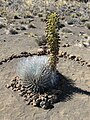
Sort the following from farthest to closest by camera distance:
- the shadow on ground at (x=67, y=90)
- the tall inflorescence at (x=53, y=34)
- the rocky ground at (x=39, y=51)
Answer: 1. the tall inflorescence at (x=53, y=34)
2. the shadow on ground at (x=67, y=90)
3. the rocky ground at (x=39, y=51)

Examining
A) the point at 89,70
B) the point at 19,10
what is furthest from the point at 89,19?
the point at 89,70

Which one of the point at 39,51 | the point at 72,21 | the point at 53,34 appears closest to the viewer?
the point at 53,34

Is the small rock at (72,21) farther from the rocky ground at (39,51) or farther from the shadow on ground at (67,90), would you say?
the shadow on ground at (67,90)

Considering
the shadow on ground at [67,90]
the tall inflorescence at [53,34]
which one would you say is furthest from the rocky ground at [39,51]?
the tall inflorescence at [53,34]

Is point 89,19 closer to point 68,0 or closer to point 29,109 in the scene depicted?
point 68,0

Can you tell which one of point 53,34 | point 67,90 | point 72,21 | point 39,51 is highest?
point 53,34

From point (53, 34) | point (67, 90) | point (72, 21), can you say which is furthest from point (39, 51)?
point (72, 21)

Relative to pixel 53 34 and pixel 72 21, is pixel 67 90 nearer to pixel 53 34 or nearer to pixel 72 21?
pixel 53 34

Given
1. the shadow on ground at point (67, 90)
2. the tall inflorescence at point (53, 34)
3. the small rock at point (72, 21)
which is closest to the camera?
the shadow on ground at point (67, 90)
